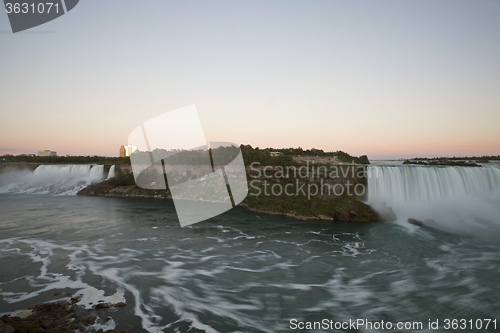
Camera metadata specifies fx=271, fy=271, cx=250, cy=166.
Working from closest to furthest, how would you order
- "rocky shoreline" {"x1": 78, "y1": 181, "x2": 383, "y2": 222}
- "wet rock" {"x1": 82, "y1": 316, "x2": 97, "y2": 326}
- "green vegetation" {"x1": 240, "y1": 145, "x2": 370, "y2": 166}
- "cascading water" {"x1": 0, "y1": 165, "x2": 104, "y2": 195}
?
"wet rock" {"x1": 82, "y1": 316, "x2": 97, "y2": 326} → "rocky shoreline" {"x1": 78, "y1": 181, "x2": 383, "y2": 222} → "green vegetation" {"x1": 240, "y1": 145, "x2": 370, "y2": 166} → "cascading water" {"x1": 0, "y1": 165, "x2": 104, "y2": 195}

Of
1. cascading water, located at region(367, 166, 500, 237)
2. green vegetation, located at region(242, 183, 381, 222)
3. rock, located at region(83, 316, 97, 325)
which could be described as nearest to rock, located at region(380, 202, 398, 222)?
cascading water, located at region(367, 166, 500, 237)

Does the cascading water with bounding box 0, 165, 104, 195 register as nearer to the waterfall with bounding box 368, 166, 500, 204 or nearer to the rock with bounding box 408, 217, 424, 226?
the waterfall with bounding box 368, 166, 500, 204

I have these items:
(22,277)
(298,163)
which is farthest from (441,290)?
(298,163)

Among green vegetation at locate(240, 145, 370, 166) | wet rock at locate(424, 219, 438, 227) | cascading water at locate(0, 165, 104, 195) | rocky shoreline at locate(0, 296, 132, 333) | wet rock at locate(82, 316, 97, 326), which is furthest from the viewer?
cascading water at locate(0, 165, 104, 195)

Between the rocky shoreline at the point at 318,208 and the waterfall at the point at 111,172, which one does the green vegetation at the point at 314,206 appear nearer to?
the rocky shoreline at the point at 318,208

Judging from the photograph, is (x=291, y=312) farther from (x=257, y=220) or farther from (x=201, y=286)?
(x=257, y=220)

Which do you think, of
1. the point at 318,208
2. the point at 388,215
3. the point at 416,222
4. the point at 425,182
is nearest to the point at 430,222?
the point at 416,222
